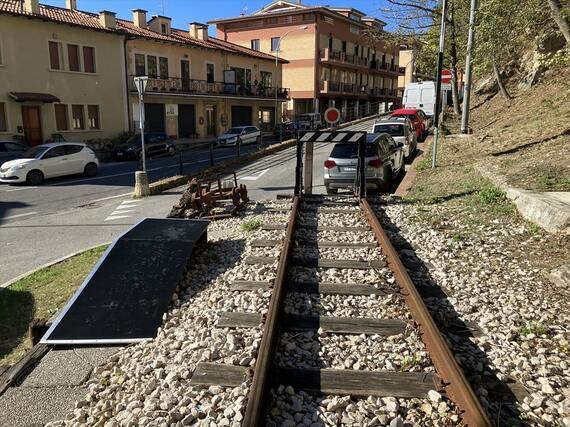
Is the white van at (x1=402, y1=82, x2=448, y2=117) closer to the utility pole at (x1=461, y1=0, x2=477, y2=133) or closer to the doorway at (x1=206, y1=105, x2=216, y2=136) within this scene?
the utility pole at (x1=461, y1=0, x2=477, y2=133)

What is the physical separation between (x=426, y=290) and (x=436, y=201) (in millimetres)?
5264

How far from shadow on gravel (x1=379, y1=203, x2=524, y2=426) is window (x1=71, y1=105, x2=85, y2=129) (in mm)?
28889

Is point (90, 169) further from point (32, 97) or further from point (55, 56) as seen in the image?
point (55, 56)

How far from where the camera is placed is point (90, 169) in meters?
21.9

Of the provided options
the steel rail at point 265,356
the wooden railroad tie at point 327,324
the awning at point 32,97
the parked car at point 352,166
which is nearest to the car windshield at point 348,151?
the parked car at point 352,166

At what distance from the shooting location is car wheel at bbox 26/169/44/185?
19183 millimetres

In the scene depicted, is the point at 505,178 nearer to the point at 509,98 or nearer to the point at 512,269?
the point at 512,269

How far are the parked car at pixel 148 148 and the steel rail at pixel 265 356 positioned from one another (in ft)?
79.3

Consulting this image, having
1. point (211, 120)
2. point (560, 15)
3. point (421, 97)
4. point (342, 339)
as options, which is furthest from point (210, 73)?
point (342, 339)

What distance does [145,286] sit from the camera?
600 cm

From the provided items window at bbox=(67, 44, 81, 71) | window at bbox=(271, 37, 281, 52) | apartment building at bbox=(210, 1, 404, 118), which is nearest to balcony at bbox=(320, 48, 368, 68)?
apartment building at bbox=(210, 1, 404, 118)

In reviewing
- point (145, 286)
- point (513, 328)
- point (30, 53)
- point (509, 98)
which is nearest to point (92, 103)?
point (30, 53)

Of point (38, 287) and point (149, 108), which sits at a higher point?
point (149, 108)

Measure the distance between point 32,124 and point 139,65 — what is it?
30.9ft
